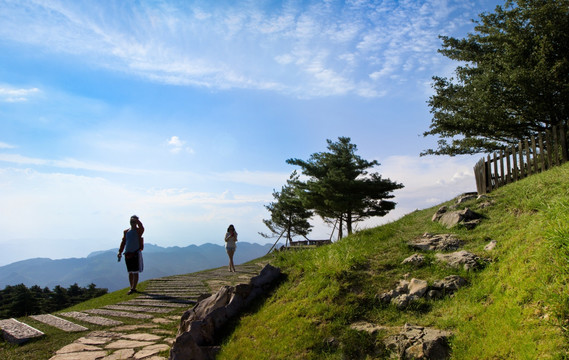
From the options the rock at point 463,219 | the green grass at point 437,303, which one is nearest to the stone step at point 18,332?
the green grass at point 437,303

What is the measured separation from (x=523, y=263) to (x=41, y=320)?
880 centimetres

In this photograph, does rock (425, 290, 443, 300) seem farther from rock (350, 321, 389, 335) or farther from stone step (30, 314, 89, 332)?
stone step (30, 314, 89, 332)

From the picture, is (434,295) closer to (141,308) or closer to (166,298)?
(141,308)

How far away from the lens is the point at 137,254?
9680mm

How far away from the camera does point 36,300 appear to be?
17.7 m

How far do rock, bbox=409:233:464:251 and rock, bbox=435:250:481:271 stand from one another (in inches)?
22.3

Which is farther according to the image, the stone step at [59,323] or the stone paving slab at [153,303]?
the stone paving slab at [153,303]

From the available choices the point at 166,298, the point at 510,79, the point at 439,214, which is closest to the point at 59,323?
the point at 166,298

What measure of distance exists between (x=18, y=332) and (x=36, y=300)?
48.5 feet

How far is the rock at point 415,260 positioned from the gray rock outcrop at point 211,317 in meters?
2.53

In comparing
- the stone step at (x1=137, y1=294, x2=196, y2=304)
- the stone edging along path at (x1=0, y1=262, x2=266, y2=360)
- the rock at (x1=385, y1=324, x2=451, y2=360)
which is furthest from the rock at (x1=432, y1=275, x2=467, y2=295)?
the stone step at (x1=137, y1=294, x2=196, y2=304)

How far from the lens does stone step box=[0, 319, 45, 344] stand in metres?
5.71

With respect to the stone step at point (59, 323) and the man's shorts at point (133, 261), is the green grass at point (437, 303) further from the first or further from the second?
the man's shorts at point (133, 261)

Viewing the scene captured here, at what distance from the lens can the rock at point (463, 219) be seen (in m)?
7.02
